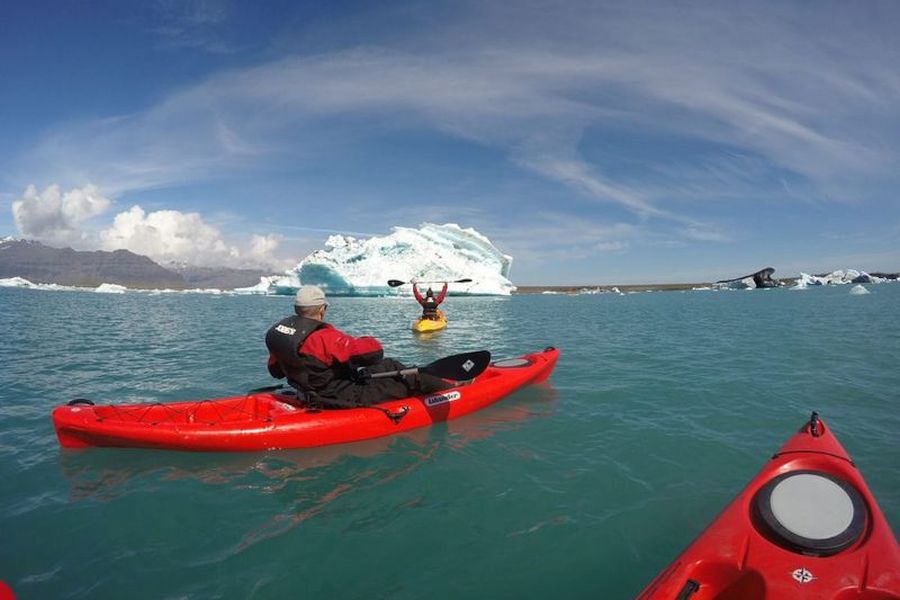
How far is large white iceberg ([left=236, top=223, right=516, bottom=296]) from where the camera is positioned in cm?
5094

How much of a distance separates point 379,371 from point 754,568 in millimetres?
4179

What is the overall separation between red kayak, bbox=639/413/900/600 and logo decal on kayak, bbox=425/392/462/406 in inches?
140

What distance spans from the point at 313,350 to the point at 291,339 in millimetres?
258

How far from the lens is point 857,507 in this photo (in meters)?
2.76

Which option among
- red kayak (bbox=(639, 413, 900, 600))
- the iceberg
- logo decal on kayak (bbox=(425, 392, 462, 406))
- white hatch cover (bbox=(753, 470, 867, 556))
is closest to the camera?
red kayak (bbox=(639, 413, 900, 600))

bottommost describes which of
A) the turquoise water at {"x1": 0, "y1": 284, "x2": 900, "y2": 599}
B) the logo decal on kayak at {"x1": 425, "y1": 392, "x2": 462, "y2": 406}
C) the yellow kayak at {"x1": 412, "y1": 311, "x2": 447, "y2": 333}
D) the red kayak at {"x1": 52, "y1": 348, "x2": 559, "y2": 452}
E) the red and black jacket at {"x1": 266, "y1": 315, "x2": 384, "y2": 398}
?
the turquoise water at {"x1": 0, "y1": 284, "x2": 900, "y2": 599}

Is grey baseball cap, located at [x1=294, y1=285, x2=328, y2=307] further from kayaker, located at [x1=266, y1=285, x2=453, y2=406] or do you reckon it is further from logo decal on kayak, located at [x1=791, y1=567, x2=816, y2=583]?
logo decal on kayak, located at [x1=791, y1=567, x2=816, y2=583]

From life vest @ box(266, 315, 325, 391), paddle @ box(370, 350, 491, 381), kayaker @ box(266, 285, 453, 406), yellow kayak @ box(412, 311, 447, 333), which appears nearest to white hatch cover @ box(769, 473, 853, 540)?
kayaker @ box(266, 285, 453, 406)

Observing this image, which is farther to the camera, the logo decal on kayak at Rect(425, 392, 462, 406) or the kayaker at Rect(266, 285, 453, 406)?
the logo decal on kayak at Rect(425, 392, 462, 406)

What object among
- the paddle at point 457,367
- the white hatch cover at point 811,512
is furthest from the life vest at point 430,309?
the white hatch cover at point 811,512

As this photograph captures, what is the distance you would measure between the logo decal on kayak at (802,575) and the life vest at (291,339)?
166 inches

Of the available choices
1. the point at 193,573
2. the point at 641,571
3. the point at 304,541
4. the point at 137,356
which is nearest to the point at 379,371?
the point at 304,541

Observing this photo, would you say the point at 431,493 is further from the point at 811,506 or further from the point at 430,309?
the point at 430,309

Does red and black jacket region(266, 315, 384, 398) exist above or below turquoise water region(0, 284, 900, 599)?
above
